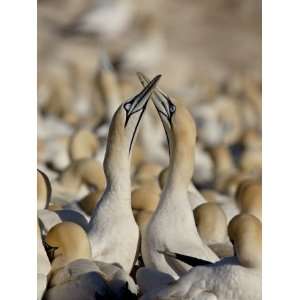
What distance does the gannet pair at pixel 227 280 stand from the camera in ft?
16.9

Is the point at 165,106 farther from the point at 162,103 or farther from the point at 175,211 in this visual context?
the point at 175,211

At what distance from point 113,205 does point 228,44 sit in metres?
20.4

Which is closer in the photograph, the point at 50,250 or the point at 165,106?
the point at 50,250

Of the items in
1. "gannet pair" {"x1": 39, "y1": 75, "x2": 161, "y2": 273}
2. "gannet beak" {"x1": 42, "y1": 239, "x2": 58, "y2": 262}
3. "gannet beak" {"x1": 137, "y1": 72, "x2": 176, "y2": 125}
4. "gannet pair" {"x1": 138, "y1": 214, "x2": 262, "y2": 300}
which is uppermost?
"gannet beak" {"x1": 137, "y1": 72, "x2": 176, "y2": 125}

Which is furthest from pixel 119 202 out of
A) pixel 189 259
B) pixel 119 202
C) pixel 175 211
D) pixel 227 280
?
pixel 227 280

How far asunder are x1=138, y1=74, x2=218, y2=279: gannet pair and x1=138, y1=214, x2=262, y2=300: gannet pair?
15.7 inches

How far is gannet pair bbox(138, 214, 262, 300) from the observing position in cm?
514

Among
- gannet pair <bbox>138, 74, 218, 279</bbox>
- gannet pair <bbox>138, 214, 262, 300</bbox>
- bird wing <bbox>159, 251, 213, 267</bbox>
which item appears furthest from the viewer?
gannet pair <bbox>138, 74, 218, 279</bbox>

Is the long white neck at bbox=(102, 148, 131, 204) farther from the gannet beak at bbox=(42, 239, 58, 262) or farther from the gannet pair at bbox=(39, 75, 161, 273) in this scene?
the gannet beak at bbox=(42, 239, 58, 262)

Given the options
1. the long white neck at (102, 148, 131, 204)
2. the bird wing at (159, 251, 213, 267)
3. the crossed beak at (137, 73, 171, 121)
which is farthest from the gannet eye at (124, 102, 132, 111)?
the bird wing at (159, 251, 213, 267)

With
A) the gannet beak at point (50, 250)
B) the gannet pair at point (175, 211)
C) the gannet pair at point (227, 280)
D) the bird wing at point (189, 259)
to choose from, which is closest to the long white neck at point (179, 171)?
the gannet pair at point (175, 211)

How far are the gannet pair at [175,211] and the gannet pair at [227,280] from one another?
1.31 ft

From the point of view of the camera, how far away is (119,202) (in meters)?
6.16

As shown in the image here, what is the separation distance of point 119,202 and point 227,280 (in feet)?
3.60
